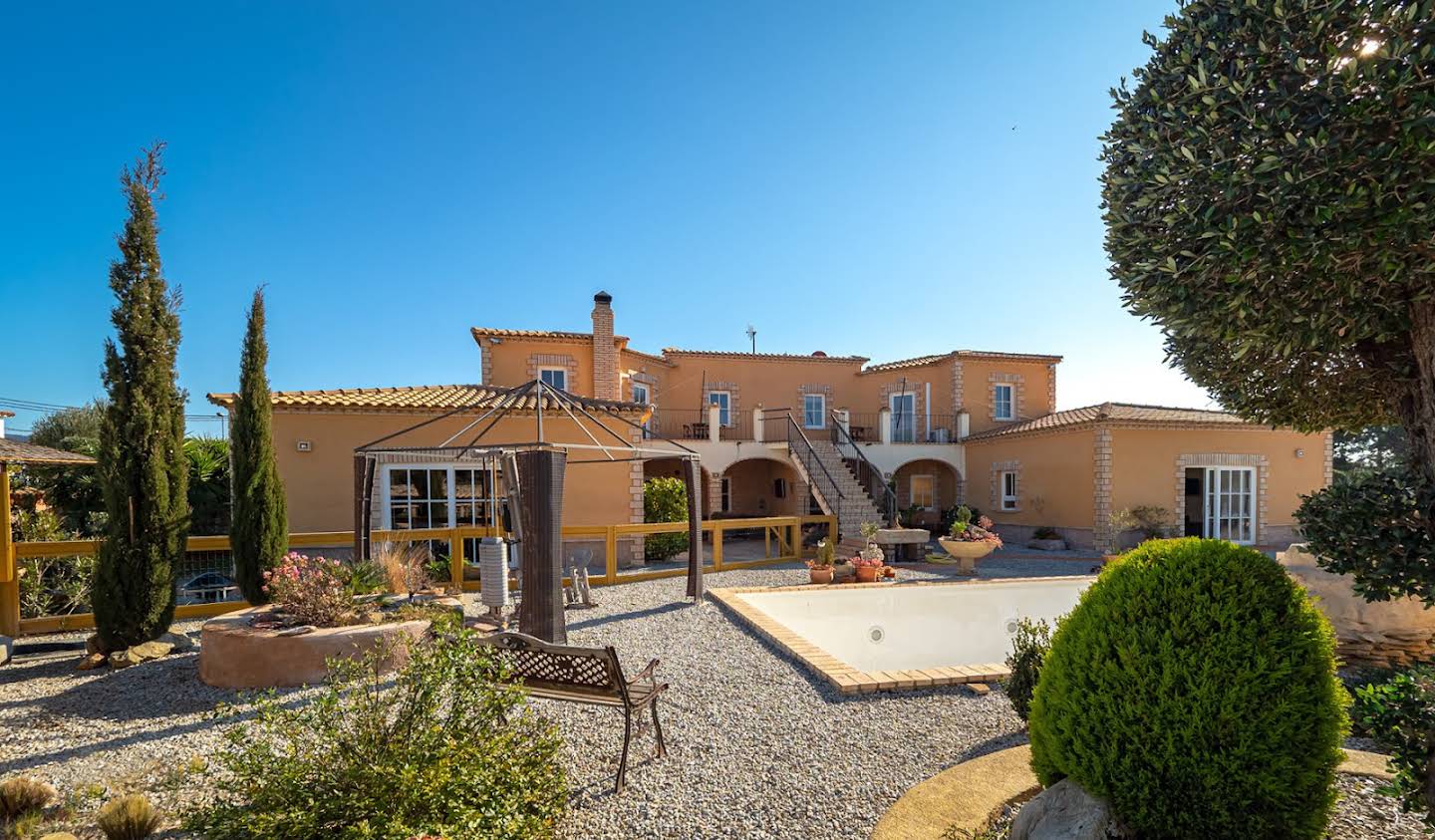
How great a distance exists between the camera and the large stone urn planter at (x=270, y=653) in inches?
213

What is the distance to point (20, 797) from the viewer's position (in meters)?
3.28

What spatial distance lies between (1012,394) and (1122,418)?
571 centimetres

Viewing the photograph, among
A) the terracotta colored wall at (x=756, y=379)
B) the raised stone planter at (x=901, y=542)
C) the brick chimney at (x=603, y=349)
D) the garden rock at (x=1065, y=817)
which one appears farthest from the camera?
the terracotta colored wall at (x=756, y=379)

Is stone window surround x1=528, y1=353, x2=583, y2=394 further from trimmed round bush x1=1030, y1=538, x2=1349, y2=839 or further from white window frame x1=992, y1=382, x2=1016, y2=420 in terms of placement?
trimmed round bush x1=1030, y1=538, x2=1349, y2=839

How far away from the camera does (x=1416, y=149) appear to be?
229 cm

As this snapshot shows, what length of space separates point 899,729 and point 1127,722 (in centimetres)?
216

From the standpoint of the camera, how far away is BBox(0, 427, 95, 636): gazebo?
21.6 feet

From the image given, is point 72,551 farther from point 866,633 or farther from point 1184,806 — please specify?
point 1184,806

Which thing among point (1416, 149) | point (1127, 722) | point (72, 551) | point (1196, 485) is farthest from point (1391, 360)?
point (1196, 485)

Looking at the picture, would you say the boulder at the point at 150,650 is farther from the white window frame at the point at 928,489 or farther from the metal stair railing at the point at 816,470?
the white window frame at the point at 928,489

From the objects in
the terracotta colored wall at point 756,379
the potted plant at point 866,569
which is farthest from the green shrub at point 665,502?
the terracotta colored wall at point 756,379

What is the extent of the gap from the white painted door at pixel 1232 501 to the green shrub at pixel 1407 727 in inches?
677

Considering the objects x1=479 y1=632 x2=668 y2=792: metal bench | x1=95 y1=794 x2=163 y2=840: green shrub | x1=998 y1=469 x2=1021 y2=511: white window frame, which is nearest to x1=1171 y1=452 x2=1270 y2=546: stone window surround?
x1=998 y1=469 x2=1021 y2=511: white window frame

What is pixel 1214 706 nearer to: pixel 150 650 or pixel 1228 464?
pixel 150 650
